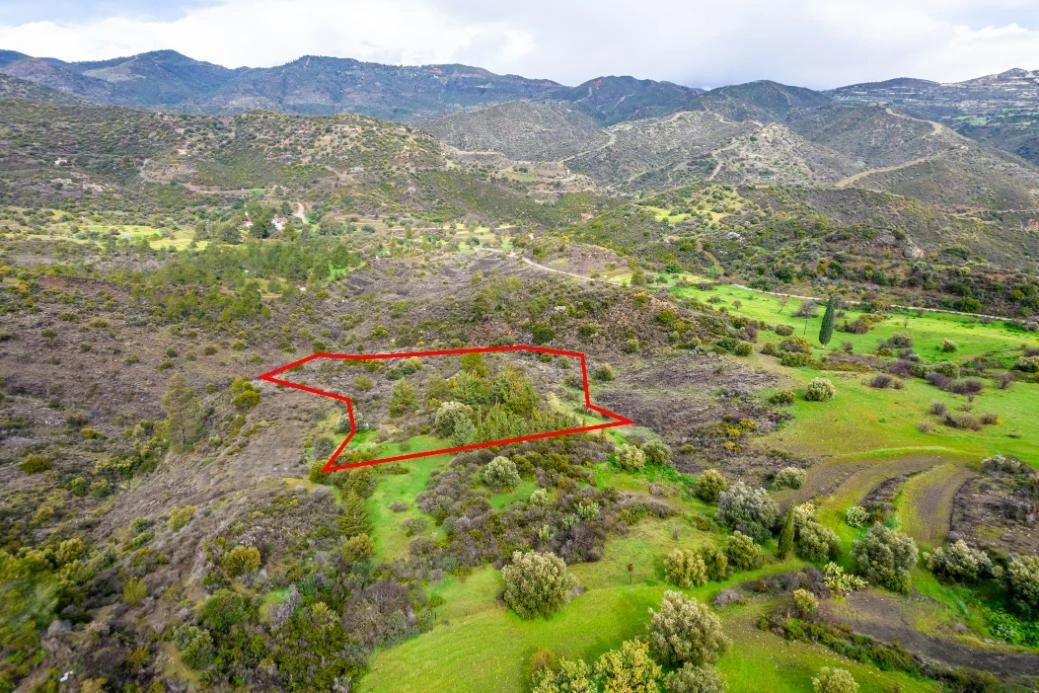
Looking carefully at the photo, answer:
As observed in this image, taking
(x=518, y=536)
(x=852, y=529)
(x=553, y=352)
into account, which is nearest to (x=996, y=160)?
(x=553, y=352)

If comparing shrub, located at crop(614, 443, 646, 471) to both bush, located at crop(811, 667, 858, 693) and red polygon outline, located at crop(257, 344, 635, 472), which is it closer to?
red polygon outline, located at crop(257, 344, 635, 472)

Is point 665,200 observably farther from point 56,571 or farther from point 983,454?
point 56,571

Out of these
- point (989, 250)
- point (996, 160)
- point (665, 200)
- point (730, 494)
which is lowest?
point (730, 494)

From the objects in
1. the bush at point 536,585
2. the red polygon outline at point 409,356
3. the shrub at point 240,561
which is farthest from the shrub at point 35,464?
the bush at point 536,585

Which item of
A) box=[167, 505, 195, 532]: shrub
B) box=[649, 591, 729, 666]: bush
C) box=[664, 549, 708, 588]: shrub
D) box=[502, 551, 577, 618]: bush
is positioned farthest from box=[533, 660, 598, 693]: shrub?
box=[167, 505, 195, 532]: shrub

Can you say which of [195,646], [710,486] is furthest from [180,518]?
[710,486]
